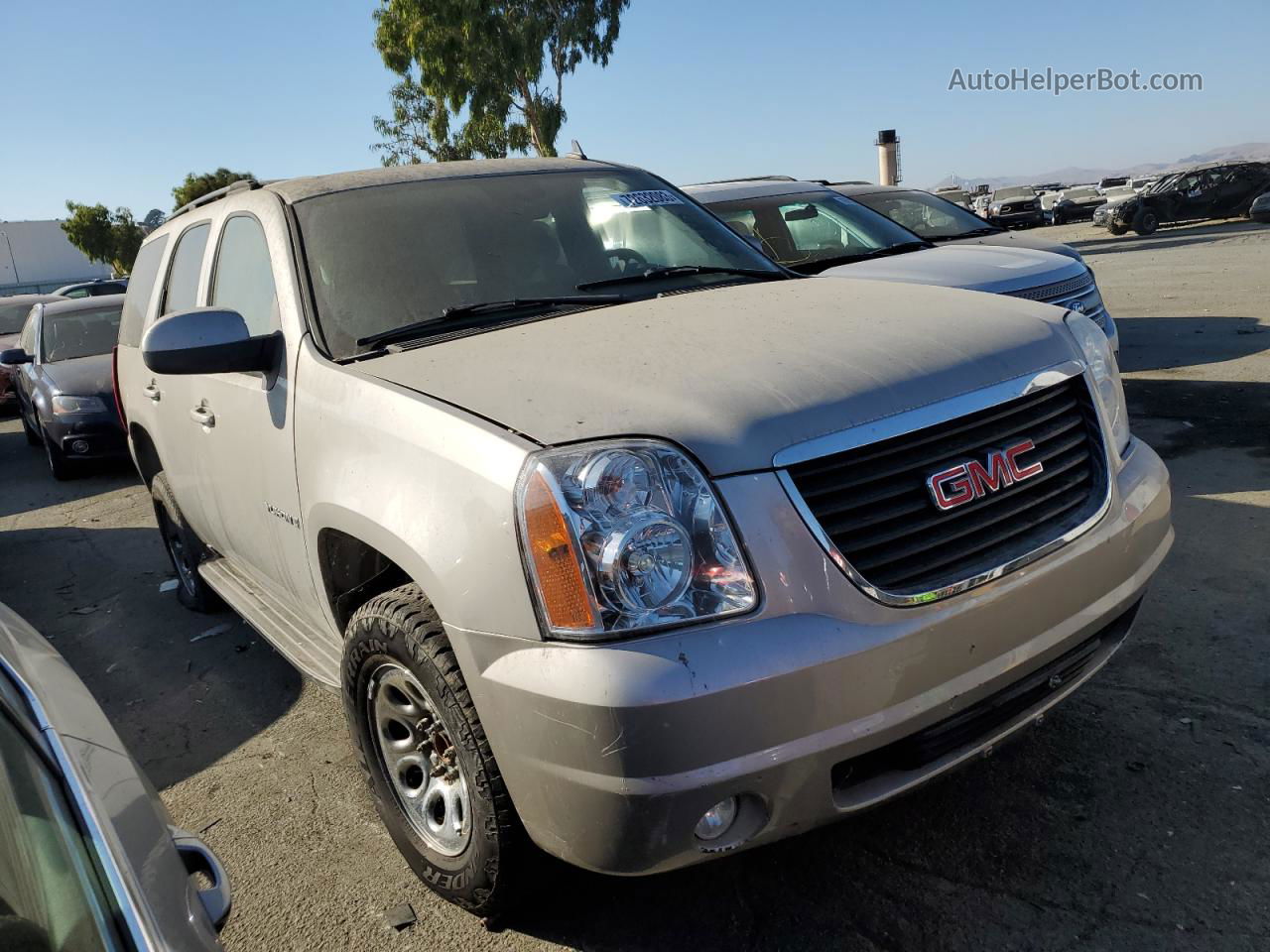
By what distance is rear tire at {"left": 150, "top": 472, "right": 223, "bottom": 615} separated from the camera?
15.0 ft

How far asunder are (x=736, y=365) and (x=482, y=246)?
129 cm

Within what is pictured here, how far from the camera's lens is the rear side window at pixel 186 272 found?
388 cm

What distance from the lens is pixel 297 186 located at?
3.36 meters

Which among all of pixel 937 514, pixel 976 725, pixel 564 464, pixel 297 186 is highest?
pixel 297 186

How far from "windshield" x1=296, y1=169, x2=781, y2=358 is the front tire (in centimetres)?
87

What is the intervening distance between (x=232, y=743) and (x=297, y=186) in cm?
201

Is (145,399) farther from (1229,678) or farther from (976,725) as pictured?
(1229,678)

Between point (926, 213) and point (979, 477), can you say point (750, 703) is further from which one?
point (926, 213)

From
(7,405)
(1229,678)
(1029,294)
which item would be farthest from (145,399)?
(7,405)

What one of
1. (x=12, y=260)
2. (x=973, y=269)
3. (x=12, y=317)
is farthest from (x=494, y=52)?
(x=12, y=260)

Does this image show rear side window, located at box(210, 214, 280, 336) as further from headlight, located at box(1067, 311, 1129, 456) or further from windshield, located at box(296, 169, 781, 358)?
headlight, located at box(1067, 311, 1129, 456)

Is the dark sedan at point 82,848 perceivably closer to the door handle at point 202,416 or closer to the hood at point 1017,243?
the door handle at point 202,416

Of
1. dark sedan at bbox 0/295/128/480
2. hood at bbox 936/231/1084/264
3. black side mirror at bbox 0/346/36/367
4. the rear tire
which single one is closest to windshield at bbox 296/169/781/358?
the rear tire

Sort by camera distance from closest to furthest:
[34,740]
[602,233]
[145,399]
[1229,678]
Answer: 1. [34,740]
2. [1229,678]
3. [602,233]
4. [145,399]
